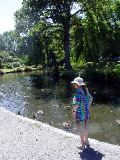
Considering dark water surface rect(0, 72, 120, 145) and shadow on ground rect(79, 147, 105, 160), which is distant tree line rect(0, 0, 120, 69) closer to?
dark water surface rect(0, 72, 120, 145)

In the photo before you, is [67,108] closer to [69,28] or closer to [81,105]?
[81,105]

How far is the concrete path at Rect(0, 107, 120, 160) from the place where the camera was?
43.6ft

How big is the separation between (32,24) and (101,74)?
1934 cm

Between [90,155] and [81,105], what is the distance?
1991mm

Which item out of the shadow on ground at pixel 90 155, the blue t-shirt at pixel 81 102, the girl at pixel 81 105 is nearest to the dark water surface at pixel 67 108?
the girl at pixel 81 105

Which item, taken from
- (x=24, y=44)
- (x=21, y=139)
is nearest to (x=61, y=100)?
(x=21, y=139)

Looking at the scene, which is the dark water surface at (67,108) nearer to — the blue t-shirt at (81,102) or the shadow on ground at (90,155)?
the blue t-shirt at (81,102)

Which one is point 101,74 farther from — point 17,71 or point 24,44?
point 17,71

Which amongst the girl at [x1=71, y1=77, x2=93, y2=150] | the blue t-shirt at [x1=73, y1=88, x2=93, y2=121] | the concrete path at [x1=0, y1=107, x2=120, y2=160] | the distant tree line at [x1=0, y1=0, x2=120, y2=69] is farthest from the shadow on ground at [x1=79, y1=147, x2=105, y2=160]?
the distant tree line at [x1=0, y1=0, x2=120, y2=69]

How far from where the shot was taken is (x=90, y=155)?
43.4 ft

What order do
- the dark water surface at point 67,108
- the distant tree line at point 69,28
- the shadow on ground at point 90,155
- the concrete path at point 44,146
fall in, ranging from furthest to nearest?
the distant tree line at point 69,28
the dark water surface at point 67,108
the concrete path at point 44,146
the shadow on ground at point 90,155

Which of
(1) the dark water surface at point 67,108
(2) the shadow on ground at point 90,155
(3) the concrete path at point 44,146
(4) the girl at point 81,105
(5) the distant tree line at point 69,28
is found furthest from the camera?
(5) the distant tree line at point 69,28

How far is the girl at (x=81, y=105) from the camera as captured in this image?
14.1m

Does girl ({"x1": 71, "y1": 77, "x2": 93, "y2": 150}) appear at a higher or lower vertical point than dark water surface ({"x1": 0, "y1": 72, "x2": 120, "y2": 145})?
higher
